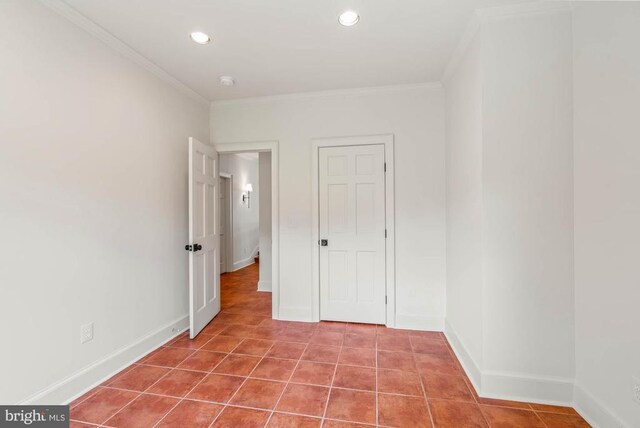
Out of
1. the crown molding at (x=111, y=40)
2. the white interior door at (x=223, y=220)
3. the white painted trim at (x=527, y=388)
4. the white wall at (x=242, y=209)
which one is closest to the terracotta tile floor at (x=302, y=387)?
the white painted trim at (x=527, y=388)

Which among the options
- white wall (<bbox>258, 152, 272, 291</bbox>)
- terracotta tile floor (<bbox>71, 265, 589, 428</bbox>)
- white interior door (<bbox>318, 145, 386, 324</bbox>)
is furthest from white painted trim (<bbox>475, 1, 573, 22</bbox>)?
white wall (<bbox>258, 152, 272, 291</bbox>)

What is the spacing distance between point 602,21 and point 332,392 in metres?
2.84

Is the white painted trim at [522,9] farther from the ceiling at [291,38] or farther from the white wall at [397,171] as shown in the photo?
the white wall at [397,171]

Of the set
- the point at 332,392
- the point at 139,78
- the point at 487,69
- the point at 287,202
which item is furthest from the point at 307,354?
the point at 139,78

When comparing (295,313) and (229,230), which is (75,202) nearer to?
(295,313)

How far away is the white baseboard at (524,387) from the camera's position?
5.96 ft

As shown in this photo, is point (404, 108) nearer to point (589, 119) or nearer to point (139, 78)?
point (589, 119)

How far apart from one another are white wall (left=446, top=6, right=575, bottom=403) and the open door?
8.34 ft

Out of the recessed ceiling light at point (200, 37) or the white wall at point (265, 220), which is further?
the white wall at point (265, 220)

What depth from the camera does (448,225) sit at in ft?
9.29

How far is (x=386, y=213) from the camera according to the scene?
3.05 meters

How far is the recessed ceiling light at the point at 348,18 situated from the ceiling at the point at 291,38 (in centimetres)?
4

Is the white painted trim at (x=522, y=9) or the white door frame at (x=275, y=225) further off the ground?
the white painted trim at (x=522, y=9)

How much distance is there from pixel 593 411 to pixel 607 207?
1212mm
